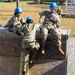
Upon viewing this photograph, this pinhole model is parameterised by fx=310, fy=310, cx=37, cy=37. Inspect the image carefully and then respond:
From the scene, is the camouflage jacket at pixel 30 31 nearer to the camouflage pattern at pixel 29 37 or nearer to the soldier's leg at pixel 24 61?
the camouflage pattern at pixel 29 37

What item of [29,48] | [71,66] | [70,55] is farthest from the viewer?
[70,55]

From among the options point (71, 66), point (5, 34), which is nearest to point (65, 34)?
point (5, 34)

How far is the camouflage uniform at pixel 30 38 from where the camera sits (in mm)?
5887

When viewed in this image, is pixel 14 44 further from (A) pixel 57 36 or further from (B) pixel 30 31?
(A) pixel 57 36

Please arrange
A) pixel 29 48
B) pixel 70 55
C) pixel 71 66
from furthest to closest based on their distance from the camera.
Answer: pixel 70 55 → pixel 71 66 → pixel 29 48

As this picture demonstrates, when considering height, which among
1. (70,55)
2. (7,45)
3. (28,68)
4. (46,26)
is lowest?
(70,55)

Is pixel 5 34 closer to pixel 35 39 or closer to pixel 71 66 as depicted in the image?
pixel 35 39

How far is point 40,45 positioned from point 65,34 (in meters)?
0.54

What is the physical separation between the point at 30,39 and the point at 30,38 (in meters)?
0.02

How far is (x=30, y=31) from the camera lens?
5949 mm

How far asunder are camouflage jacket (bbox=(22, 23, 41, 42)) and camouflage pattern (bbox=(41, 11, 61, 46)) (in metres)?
0.18

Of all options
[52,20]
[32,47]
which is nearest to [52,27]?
[52,20]

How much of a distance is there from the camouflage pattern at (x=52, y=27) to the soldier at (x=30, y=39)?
17 centimetres

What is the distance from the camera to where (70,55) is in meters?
9.38
